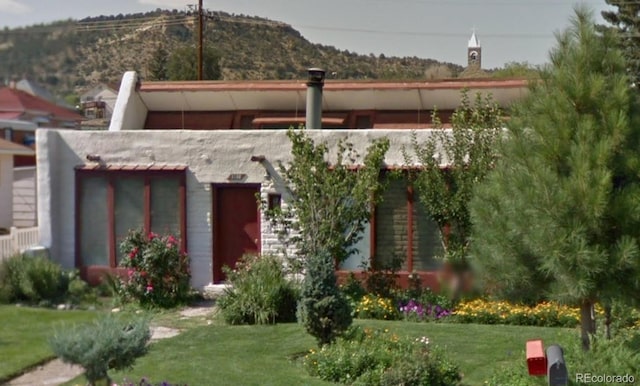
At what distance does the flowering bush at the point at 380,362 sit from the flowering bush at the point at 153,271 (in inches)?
199

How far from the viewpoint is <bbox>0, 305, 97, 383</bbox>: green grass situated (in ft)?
31.9

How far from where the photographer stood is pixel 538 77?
8.02 m

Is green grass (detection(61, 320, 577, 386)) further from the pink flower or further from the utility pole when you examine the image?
the utility pole

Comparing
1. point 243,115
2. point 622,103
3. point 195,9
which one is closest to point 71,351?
point 622,103

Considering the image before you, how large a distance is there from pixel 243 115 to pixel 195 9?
559 inches

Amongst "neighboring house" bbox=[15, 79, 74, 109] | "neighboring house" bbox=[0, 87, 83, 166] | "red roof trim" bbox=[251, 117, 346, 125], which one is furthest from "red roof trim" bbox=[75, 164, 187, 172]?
"neighboring house" bbox=[15, 79, 74, 109]

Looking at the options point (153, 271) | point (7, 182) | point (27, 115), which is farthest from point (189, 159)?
point (7, 182)

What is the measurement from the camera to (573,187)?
731cm

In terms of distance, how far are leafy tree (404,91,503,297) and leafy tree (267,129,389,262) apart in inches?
31.8

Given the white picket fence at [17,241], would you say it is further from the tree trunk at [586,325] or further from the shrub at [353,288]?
the tree trunk at [586,325]

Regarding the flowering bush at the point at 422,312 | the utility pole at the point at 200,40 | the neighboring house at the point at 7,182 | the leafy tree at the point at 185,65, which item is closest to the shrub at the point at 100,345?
the flowering bush at the point at 422,312

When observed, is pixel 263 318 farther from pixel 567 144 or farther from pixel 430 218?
pixel 567 144

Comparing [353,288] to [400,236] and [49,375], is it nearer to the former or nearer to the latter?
[400,236]

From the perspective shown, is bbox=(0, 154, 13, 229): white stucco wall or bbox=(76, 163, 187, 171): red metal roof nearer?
bbox=(76, 163, 187, 171): red metal roof
